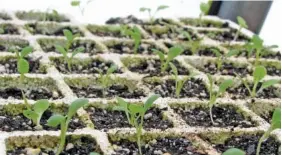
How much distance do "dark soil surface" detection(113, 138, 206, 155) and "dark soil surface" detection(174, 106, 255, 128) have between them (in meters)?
0.10

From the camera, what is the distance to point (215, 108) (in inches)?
52.9

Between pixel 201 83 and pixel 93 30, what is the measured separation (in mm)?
527

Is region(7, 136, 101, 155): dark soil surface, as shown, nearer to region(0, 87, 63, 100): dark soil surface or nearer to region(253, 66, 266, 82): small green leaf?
region(0, 87, 63, 100): dark soil surface

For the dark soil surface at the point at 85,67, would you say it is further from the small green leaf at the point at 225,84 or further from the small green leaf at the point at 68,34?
the small green leaf at the point at 225,84

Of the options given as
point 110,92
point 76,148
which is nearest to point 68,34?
point 110,92

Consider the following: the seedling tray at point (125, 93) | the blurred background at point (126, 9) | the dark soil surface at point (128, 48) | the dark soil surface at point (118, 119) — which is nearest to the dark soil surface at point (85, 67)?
the seedling tray at point (125, 93)

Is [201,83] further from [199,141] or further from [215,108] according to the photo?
[199,141]

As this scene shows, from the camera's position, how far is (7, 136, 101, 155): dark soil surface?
1051 millimetres

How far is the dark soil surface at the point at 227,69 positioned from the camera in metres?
1.60

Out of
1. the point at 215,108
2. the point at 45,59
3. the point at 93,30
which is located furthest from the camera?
the point at 93,30

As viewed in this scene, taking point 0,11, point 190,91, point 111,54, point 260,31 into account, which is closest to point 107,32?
point 111,54

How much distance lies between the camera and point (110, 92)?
1.37m

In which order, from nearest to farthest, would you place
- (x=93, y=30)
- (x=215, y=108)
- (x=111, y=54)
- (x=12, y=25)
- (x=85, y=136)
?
(x=85, y=136)
(x=215, y=108)
(x=111, y=54)
(x=12, y=25)
(x=93, y=30)

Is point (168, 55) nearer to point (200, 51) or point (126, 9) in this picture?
point (200, 51)
